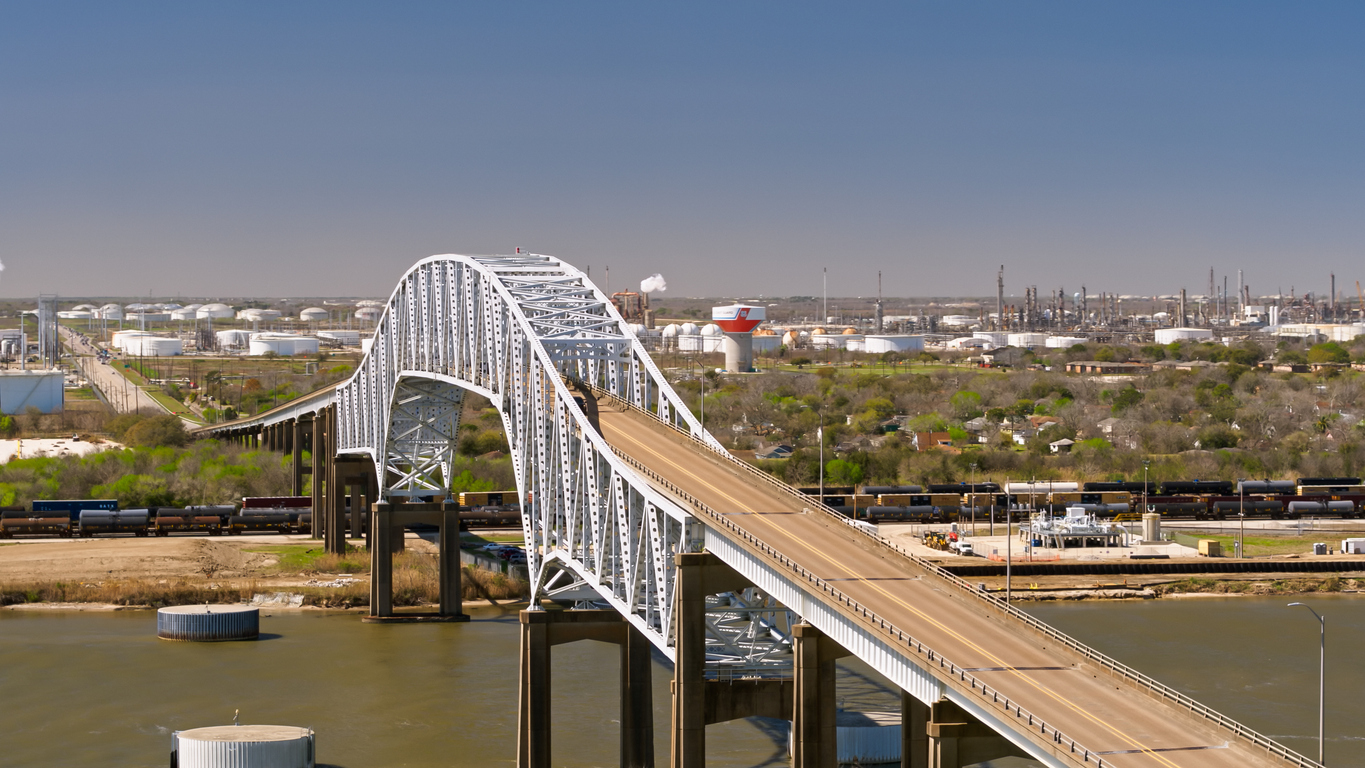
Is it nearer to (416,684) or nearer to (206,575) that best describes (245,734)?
(416,684)

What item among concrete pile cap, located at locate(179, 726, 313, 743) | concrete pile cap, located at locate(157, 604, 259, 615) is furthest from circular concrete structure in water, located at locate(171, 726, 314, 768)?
concrete pile cap, located at locate(157, 604, 259, 615)

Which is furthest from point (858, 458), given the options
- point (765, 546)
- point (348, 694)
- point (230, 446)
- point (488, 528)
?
point (765, 546)

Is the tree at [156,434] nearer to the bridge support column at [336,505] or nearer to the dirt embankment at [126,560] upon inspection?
the dirt embankment at [126,560]

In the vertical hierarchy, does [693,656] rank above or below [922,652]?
below

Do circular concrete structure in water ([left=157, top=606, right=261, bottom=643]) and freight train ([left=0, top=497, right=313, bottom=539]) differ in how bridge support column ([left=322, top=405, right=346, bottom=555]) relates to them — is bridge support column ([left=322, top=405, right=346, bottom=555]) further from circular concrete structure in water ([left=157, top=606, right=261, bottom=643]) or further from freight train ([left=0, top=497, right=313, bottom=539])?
circular concrete structure in water ([left=157, top=606, right=261, bottom=643])

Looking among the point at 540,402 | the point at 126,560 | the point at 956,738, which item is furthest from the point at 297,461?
the point at 956,738

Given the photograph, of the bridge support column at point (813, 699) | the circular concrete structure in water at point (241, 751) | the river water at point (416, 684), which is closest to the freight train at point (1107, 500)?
the river water at point (416, 684)
